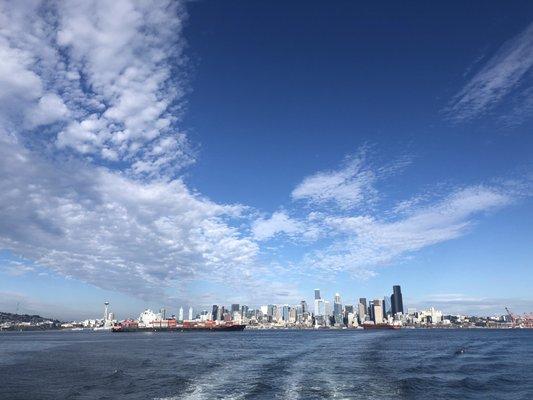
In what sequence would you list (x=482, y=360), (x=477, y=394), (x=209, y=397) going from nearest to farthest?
(x=209, y=397) → (x=477, y=394) → (x=482, y=360)

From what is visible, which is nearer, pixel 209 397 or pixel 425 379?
pixel 209 397

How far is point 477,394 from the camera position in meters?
47.0

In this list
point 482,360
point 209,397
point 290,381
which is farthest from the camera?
point 482,360

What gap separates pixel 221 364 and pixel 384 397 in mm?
35409

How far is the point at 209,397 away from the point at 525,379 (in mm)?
45297

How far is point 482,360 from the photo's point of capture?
8125cm

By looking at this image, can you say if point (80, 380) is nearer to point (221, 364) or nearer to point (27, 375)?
point (27, 375)

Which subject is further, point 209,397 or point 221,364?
point 221,364

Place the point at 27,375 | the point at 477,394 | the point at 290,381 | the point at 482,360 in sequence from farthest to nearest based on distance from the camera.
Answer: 1. the point at 482,360
2. the point at 27,375
3. the point at 290,381
4. the point at 477,394

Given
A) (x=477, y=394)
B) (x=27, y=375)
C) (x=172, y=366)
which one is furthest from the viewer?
(x=172, y=366)

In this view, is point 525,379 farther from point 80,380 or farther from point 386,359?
point 80,380

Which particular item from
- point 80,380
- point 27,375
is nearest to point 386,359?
point 80,380

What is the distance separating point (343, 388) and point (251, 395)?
11482 millimetres

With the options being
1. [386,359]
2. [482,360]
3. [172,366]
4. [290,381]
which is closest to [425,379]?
[290,381]
